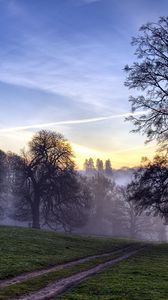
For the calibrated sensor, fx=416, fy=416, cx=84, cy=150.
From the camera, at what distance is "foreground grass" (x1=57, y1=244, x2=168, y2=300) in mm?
20875

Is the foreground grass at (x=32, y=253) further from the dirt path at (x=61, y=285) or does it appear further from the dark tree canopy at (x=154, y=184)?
the dark tree canopy at (x=154, y=184)

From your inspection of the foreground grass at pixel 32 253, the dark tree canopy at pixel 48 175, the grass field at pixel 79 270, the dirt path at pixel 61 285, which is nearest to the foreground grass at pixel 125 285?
the grass field at pixel 79 270

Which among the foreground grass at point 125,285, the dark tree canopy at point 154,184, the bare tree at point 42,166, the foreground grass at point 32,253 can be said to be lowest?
the foreground grass at point 125,285

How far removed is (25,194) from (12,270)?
182ft

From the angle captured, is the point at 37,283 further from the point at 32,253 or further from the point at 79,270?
the point at 32,253

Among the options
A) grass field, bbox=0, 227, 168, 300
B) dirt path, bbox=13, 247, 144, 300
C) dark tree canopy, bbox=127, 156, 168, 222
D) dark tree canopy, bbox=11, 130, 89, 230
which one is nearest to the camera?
dirt path, bbox=13, 247, 144, 300

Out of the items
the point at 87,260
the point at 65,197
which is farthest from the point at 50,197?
the point at 87,260

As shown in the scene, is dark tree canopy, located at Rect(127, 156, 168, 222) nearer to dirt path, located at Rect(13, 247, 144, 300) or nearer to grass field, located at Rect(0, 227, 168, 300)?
grass field, located at Rect(0, 227, 168, 300)

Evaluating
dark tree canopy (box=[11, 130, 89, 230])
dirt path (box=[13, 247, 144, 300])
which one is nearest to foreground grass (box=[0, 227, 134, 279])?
dirt path (box=[13, 247, 144, 300])

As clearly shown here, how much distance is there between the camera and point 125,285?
24328 millimetres

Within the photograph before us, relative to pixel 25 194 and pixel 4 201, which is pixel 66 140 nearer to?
pixel 25 194

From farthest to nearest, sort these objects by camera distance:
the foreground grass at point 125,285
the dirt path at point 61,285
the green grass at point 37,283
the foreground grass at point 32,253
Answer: the foreground grass at point 32,253 < the foreground grass at point 125,285 < the green grass at point 37,283 < the dirt path at point 61,285

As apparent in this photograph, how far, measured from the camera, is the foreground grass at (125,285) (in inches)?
822

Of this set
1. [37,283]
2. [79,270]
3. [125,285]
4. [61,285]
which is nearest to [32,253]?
[79,270]
